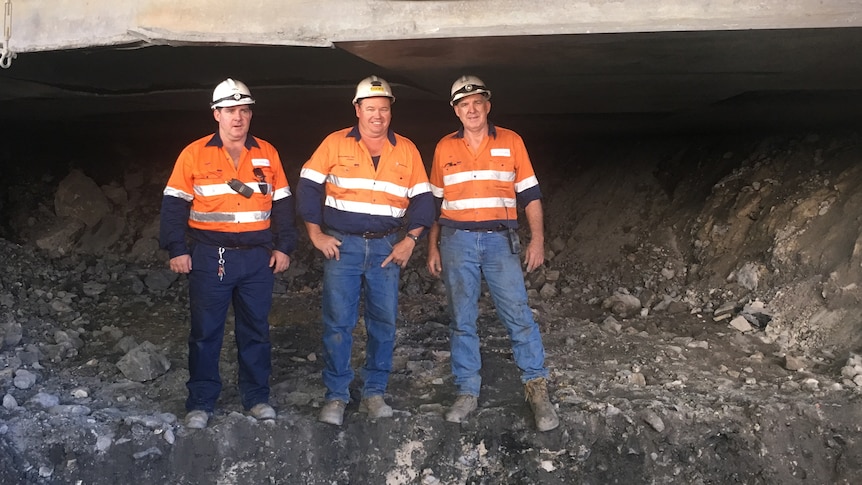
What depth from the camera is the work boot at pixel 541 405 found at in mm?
3910

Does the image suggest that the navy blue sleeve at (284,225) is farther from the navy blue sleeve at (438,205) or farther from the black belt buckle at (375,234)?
the navy blue sleeve at (438,205)

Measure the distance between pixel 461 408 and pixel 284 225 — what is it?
1.49 metres

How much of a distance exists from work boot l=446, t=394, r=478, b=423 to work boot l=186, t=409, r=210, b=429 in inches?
53.9

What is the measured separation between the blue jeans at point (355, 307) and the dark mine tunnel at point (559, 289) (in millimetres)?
297

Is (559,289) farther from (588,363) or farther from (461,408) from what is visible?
(461,408)

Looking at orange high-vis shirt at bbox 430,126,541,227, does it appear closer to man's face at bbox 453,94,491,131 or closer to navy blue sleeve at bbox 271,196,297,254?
man's face at bbox 453,94,491,131

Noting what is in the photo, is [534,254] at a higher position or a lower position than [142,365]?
higher

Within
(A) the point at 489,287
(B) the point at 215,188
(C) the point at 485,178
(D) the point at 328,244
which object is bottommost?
(A) the point at 489,287

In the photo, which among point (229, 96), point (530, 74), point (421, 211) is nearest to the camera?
point (229, 96)

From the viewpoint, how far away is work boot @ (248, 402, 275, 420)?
3.91 metres

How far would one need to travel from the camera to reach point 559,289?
6.61m

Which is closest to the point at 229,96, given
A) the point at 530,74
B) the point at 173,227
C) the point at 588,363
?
the point at 173,227

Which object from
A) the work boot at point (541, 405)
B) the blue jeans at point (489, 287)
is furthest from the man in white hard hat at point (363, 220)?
the work boot at point (541, 405)

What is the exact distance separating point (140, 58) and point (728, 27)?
353 centimetres
